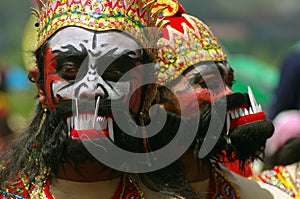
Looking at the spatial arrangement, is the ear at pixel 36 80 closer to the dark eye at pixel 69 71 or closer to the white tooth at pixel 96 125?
the dark eye at pixel 69 71

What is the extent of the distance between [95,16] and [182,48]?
15.3 inches

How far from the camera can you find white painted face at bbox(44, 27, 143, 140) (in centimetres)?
234

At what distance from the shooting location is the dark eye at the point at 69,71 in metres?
2.37

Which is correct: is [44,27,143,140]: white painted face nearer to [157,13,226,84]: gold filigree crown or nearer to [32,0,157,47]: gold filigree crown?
[32,0,157,47]: gold filigree crown

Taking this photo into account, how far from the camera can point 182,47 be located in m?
2.71

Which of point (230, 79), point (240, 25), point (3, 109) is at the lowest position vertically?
point (240, 25)

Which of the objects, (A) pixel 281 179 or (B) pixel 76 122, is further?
(A) pixel 281 179

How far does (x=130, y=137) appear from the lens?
7.86 feet

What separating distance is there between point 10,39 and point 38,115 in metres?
19.5

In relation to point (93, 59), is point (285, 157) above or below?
below

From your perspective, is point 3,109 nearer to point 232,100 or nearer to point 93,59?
point 232,100

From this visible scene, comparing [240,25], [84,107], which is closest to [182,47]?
[84,107]

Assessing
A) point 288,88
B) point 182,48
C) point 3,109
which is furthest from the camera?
point 3,109

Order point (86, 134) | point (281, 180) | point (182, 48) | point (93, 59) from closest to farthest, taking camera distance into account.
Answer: point (86, 134) < point (93, 59) < point (182, 48) < point (281, 180)
